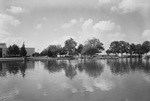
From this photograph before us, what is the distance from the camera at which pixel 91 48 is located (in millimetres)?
69812

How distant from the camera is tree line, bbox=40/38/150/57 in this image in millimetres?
72675

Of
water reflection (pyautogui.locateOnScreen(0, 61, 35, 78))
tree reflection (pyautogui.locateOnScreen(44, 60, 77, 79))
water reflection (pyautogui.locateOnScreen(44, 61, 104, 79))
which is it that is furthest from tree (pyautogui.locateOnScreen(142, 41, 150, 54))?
water reflection (pyautogui.locateOnScreen(0, 61, 35, 78))

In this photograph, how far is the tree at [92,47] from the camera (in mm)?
69875

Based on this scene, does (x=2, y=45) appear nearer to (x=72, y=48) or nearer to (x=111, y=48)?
(x=72, y=48)

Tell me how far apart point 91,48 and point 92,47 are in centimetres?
95

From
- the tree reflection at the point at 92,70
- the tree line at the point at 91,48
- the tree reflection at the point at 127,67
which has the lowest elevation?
the tree reflection at the point at 127,67

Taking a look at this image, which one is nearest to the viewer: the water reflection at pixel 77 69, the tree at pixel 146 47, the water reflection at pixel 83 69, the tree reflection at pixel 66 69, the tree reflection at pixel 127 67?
the water reflection at pixel 77 69

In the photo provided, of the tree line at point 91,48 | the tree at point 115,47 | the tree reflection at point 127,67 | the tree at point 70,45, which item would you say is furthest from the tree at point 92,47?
the tree reflection at point 127,67

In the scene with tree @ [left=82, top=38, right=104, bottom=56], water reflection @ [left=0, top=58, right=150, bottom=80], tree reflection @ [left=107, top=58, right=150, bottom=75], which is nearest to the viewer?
water reflection @ [left=0, top=58, right=150, bottom=80]

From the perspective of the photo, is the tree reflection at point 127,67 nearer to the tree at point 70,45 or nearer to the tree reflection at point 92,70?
the tree reflection at point 92,70

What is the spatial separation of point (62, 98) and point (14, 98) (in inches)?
113

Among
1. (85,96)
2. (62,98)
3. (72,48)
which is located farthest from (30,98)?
(72,48)

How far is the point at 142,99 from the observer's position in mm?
7418

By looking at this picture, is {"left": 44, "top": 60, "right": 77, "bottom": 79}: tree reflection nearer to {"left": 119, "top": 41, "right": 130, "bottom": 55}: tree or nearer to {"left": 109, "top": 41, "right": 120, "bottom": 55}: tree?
{"left": 109, "top": 41, "right": 120, "bottom": 55}: tree
